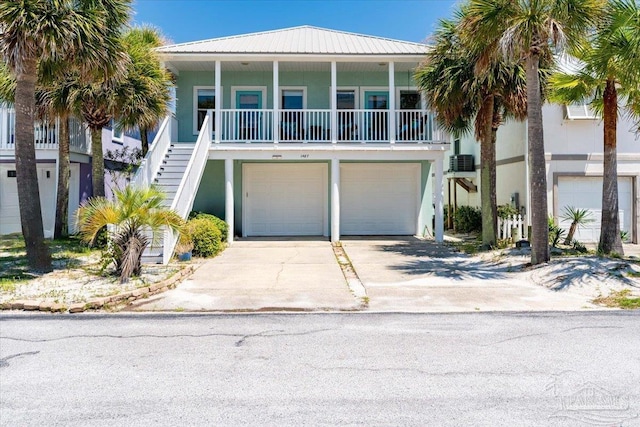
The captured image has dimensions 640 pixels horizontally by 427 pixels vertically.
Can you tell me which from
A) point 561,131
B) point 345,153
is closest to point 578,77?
point 561,131

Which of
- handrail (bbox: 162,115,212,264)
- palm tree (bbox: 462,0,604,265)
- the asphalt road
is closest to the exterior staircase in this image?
handrail (bbox: 162,115,212,264)

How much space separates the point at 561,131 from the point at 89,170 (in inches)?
652

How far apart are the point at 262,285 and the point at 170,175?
20.0 ft

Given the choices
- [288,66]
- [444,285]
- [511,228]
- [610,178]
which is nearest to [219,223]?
[288,66]

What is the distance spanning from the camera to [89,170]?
51.3ft

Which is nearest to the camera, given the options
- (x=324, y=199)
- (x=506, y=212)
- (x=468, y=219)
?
(x=506, y=212)

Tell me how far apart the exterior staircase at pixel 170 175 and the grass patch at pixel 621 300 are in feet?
29.2

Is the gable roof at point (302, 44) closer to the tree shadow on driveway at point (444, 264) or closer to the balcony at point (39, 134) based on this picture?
the balcony at point (39, 134)

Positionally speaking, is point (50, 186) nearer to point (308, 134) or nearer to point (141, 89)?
point (141, 89)

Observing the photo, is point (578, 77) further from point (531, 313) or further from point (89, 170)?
point (89, 170)

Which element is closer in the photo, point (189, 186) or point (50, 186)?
point (189, 186)

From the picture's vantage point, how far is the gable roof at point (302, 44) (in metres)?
14.1

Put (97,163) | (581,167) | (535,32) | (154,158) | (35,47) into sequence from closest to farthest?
(35,47), (535,32), (154,158), (97,163), (581,167)

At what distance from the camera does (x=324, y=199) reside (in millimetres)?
16359
